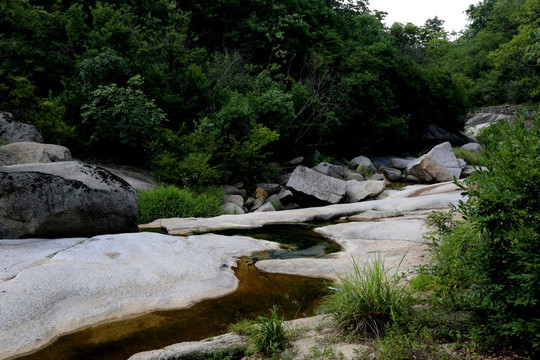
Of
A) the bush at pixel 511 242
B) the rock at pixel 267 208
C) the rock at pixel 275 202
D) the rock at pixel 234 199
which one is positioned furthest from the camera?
the rock at pixel 275 202

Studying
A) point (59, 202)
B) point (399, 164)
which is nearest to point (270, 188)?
point (59, 202)

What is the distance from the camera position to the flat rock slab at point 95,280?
3787 millimetres

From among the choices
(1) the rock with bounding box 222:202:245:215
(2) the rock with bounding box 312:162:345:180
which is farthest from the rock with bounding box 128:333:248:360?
(2) the rock with bounding box 312:162:345:180

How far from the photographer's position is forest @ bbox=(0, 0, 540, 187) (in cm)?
1220

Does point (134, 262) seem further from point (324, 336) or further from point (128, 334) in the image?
point (324, 336)

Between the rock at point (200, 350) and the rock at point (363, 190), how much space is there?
1035 cm

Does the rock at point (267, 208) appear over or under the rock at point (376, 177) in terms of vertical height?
under

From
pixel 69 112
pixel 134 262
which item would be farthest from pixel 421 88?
pixel 134 262

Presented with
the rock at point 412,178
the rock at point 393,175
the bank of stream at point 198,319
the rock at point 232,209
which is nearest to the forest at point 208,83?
the rock at point 232,209

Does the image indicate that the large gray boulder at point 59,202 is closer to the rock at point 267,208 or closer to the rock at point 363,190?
the rock at point 267,208

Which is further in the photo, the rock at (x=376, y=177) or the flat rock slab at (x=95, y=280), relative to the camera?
the rock at (x=376, y=177)

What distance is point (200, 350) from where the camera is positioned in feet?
10.1

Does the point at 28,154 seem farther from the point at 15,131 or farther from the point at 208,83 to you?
the point at 208,83

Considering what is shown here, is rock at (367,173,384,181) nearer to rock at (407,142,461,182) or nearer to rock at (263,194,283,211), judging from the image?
rock at (407,142,461,182)
